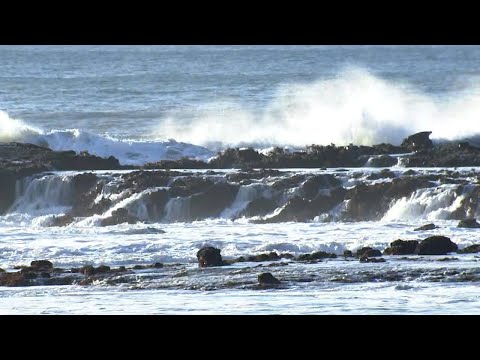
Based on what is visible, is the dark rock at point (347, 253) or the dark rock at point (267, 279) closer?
the dark rock at point (267, 279)

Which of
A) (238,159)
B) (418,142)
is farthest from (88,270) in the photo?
(418,142)

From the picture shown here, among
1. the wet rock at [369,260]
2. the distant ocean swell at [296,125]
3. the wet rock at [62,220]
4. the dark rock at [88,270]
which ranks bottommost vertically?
the dark rock at [88,270]

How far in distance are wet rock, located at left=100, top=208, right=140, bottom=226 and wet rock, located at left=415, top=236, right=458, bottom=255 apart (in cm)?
916

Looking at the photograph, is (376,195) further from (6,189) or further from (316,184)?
(6,189)

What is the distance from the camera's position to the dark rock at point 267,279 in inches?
804

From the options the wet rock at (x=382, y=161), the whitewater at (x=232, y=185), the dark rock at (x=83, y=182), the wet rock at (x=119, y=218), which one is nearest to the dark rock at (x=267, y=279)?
the whitewater at (x=232, y=185)

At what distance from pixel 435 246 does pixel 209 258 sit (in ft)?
11.7

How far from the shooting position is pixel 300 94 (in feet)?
178

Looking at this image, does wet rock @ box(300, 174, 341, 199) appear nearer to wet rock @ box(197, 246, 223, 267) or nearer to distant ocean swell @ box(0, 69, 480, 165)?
distant ocean swell @ box(0, 69, 480, 165)

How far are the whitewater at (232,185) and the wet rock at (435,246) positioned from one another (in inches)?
11.3

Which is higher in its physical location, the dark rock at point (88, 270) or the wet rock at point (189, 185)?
the wet rock at point (189, 185)

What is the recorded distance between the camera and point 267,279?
67.2 feet

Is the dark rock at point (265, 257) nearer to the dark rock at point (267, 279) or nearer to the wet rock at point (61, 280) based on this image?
the dark rock at point (267, 279)
